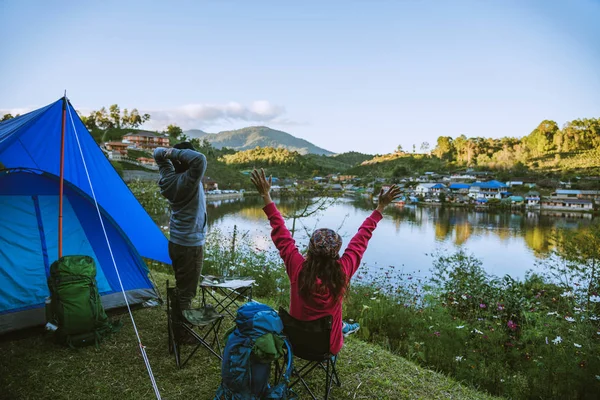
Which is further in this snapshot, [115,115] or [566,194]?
[115,115]

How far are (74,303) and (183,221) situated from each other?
1.14 m

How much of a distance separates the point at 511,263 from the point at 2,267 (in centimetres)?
1442

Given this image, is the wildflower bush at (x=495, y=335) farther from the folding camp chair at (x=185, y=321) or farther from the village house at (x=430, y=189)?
the village house at (x=430, y=189)

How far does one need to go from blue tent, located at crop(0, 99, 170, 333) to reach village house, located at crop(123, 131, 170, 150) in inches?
2152

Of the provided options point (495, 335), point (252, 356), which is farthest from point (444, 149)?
point (252, 356)

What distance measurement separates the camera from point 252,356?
1.62m

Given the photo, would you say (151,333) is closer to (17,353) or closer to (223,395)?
(17,353)

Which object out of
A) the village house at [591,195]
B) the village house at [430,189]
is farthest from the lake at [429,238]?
the village house at [430,189]

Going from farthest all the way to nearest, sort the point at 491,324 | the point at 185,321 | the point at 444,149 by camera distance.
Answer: the point at 444,149, the point at 491,324, the point at 185,321

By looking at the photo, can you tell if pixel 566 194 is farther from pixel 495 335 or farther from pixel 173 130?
pixel 173 130

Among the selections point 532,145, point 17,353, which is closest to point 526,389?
point 17,353

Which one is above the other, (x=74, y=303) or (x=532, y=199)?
(x=74, y=303)

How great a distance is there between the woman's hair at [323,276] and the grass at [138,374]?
1010mm

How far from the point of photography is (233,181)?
4588cm
